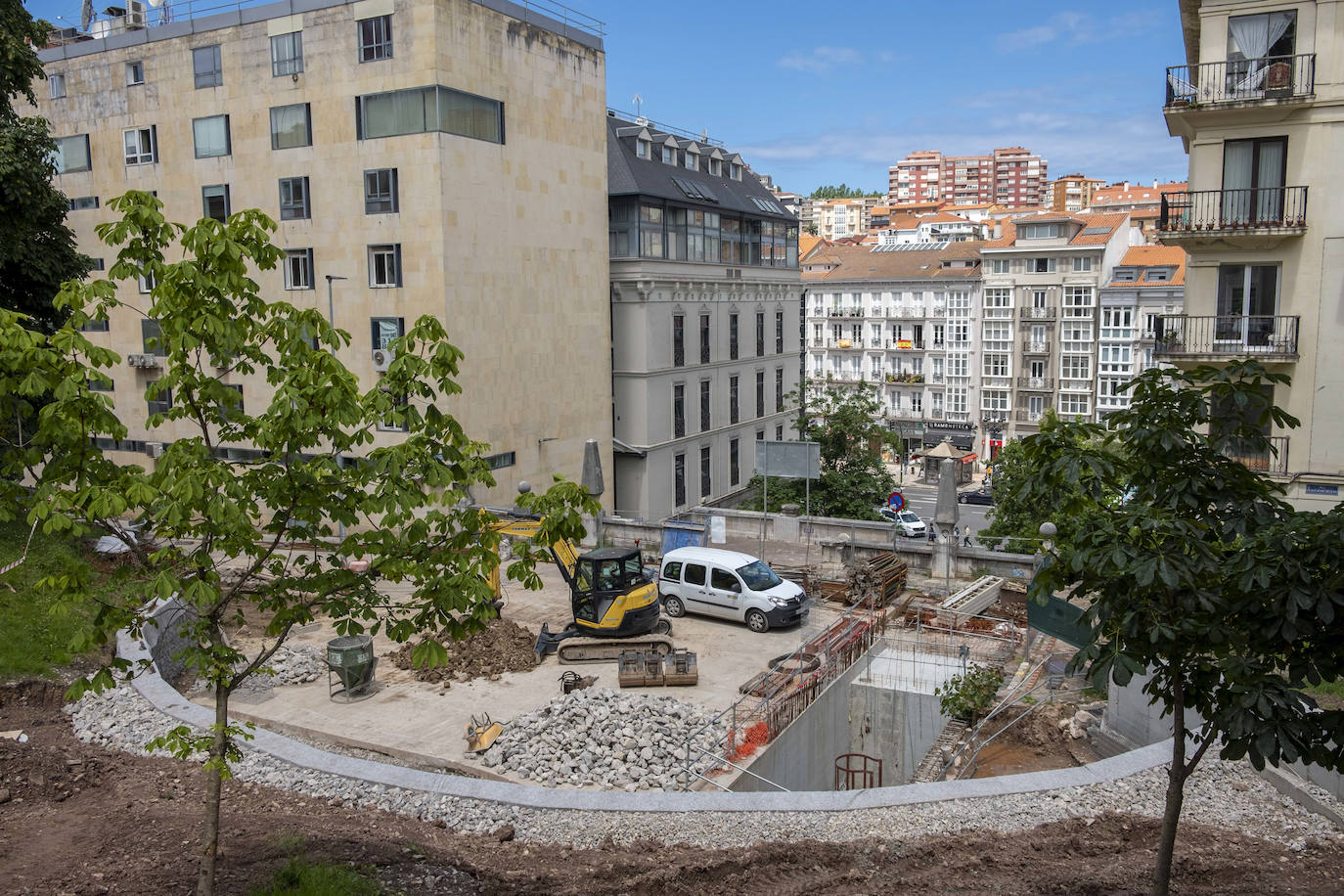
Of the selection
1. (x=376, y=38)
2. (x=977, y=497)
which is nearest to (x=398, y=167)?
(x=376, y=38)

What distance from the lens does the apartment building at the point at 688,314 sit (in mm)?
Result: 40625

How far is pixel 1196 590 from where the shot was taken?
709cm

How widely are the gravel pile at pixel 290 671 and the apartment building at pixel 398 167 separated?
12256 mm

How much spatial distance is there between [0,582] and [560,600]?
11.9 meters

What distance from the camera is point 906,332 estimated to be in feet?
283

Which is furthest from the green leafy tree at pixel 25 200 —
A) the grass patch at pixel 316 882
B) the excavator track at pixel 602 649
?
the grass patch at pixel 316 882

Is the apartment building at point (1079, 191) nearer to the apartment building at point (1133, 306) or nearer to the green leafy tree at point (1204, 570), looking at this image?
the apartment building at point (1133, 306)

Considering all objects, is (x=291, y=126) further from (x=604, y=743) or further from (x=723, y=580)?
(x=604, y=743)

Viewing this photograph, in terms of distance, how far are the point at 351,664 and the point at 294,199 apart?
21.8m

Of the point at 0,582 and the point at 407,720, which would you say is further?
the point at 0,582

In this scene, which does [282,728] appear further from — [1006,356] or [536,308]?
[1006,356]

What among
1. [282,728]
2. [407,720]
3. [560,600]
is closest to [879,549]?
[560,600]

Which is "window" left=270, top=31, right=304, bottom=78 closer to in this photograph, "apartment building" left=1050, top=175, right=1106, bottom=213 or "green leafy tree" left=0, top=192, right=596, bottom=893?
"green leafy tree" left=0, top=192, right=596, bottom=893

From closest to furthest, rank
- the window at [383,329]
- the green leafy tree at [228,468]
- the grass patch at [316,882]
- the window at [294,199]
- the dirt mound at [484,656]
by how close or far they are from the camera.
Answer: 1. the green leafy tree at [228,468]
2. the grass patch at [316,882]
3. the dirt mound at [484,656]
4. the window at [383,329]
5. the window at [294,199]
